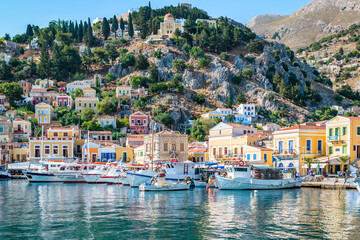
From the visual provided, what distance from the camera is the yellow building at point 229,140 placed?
201 feet

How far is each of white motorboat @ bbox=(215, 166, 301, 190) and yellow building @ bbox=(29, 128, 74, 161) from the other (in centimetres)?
4169

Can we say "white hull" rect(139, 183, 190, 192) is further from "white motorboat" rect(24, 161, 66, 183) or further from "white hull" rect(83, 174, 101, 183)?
"white motorboat" rect(24, 161, 66, 183)

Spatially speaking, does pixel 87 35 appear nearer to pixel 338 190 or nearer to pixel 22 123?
pixel 22 123

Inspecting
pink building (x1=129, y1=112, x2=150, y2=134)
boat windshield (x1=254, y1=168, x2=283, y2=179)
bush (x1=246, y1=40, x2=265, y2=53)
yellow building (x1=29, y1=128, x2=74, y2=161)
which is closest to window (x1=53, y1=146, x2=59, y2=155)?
yellow building (x1=29, y1=128, x2=74, y2=161)

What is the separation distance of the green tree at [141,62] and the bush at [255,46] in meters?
34.8

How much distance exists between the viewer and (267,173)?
4856 cm

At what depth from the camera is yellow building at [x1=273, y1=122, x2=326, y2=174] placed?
5412 cm

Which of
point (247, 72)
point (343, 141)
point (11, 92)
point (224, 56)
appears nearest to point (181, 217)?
point (343, 141)

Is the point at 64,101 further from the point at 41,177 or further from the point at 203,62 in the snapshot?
the point at 41,177

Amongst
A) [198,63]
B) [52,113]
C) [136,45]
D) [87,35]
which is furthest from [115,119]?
[87,35]

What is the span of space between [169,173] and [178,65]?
3146 inches

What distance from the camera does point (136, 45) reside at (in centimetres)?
14775

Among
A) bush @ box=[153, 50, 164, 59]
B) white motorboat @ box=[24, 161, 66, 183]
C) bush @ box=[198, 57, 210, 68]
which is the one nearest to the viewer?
white motorboat @ box=[24, 161, 66, 183]

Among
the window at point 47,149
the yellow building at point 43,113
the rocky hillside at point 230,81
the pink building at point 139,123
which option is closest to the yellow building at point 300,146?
the window at point 47,149
